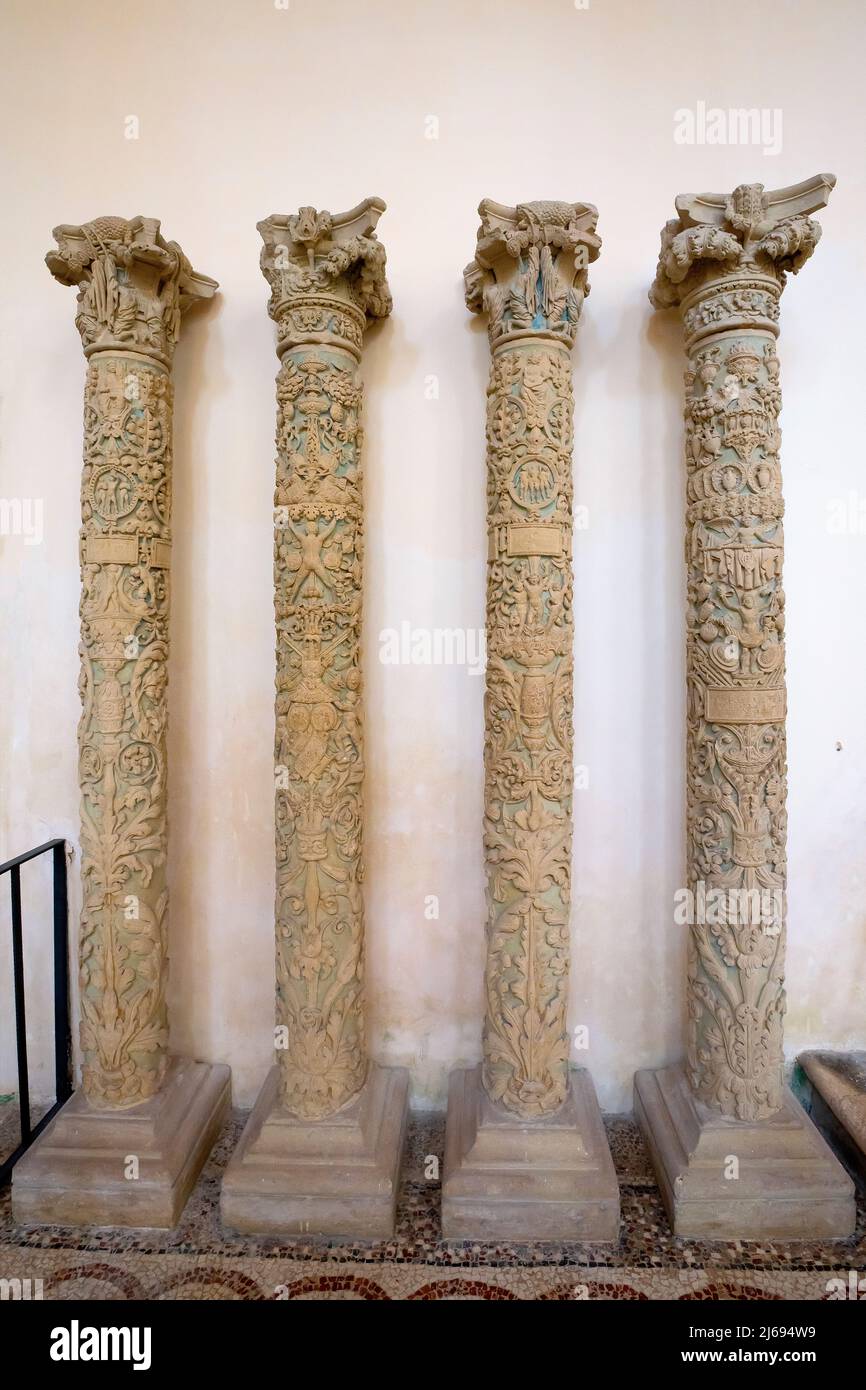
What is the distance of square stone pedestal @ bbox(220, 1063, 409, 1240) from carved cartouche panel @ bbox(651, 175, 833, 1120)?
1.14 m

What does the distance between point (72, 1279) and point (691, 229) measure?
152 inches

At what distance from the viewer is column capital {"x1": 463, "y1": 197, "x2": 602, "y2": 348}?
2.39 metres

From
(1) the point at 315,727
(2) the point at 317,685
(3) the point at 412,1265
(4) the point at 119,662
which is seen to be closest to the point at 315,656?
(2) the point at 317,685

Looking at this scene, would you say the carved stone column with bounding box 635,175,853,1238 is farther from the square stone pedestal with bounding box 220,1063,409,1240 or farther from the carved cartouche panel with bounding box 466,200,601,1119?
the square stone pedestal with bounding box 220,1063,409,1240

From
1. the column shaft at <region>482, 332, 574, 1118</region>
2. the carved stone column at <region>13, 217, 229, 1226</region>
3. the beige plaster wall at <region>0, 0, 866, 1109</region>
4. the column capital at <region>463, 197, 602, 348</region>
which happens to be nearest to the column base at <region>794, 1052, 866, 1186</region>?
the beige plaster wall at <region>0, 0, 866, 1109</region>

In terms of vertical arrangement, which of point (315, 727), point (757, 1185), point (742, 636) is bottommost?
point (757, 1185)

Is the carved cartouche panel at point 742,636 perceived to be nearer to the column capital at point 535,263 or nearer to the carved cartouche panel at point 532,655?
the column capital at point 535,263

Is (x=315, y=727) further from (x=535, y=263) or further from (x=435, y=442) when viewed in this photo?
(x=535, y=263)

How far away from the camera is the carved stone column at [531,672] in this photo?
95.8 inches

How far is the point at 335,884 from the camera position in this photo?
2516 mm

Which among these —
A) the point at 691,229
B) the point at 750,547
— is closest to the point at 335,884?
the point at 750,547

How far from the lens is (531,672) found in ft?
8.07

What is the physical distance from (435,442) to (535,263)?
71cm

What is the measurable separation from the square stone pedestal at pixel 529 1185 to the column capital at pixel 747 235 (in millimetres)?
2823
